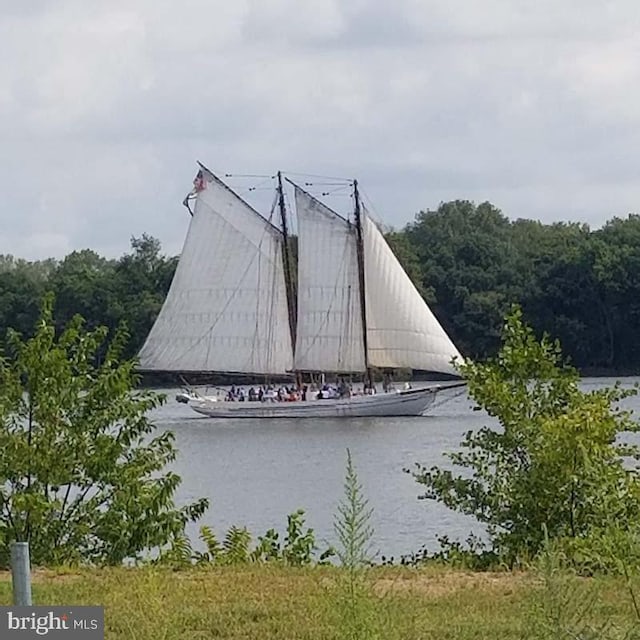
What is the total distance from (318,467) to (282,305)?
68.3 feet

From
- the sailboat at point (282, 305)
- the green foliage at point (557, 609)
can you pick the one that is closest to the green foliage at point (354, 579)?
the green foliage at point (557, 609)

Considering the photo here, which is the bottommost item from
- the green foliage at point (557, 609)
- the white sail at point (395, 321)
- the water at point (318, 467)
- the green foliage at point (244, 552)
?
the water at point (318, 467)

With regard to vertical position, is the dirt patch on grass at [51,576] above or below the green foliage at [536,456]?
below

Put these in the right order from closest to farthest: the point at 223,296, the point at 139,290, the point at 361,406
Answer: the point at 361,406
the point at 223,296
the point at 139,290

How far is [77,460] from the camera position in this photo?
1289 cm

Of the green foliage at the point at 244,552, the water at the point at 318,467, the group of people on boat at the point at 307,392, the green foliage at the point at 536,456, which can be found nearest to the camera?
the green foliage at the point at 536,456

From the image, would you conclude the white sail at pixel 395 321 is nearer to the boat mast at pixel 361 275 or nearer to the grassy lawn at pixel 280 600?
the boat mast at pixel 361 275

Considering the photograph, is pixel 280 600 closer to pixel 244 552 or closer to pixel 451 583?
pixel 451 583

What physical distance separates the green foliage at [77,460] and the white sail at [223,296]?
3890 cm

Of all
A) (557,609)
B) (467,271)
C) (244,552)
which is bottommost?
(244,552)

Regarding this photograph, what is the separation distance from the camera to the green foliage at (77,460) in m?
12.7

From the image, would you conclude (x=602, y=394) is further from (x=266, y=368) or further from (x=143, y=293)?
(x=143, y=293)

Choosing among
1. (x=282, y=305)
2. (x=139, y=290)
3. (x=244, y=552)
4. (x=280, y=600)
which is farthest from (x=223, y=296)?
(x=280, y=600)

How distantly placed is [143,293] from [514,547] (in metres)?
57.6
